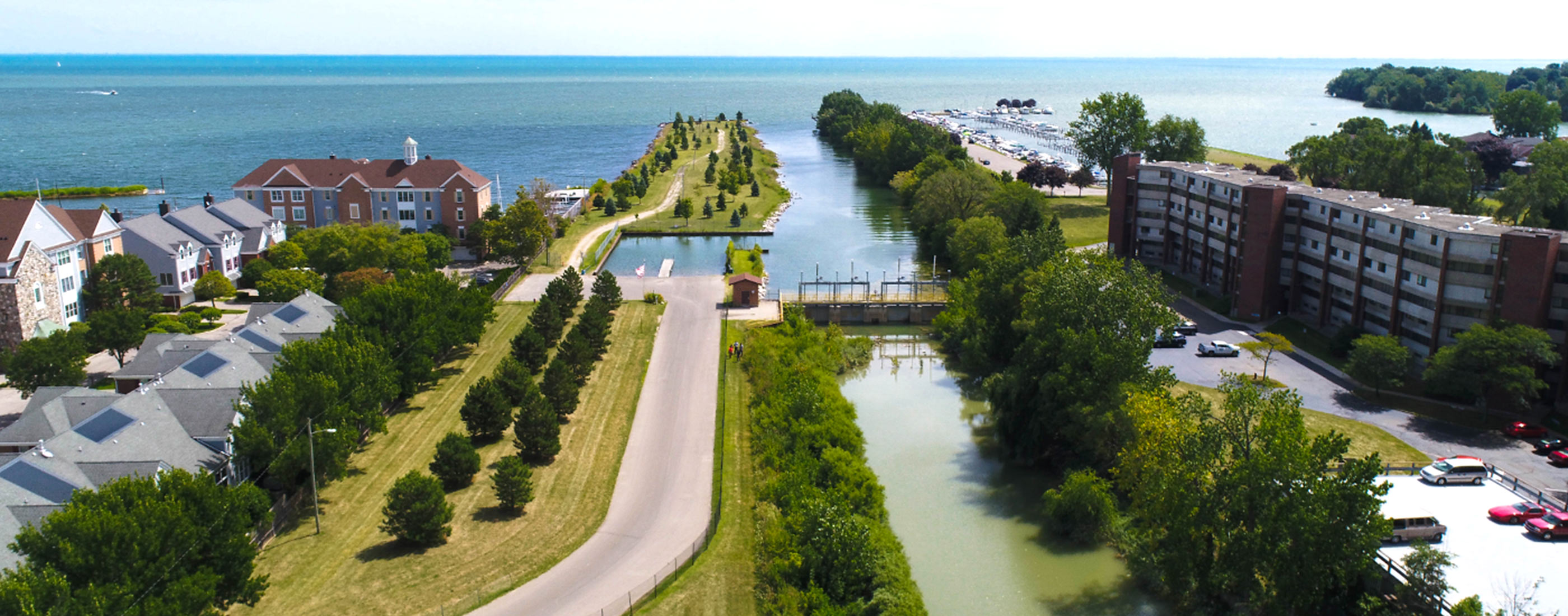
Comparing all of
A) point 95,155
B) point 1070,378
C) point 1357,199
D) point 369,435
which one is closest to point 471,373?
point 369,435

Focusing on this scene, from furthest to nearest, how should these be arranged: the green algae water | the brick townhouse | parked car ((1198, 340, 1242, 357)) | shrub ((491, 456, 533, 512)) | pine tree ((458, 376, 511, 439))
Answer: parked car ((1198, 340, 1242, 357)), the brick townhouse, pine tree ((458, 376, 511, 439)), shrub ((491, 456, 533, 512)), the green algae water

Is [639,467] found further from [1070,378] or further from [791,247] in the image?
[791,247]

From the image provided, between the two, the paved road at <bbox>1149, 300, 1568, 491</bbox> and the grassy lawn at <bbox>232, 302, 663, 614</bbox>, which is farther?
the paved road at <bbox>1149, 300, 1568, 491</bbox>

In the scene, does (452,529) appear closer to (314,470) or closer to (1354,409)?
(314,470)

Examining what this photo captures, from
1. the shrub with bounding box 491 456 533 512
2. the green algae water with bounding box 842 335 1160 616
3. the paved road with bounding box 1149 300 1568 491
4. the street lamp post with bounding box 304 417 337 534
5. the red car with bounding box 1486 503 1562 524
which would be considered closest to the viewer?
the green algae water with bounding box 842 335 1160 616

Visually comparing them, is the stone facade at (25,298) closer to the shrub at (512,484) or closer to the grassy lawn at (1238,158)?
the shrub at (512,484)

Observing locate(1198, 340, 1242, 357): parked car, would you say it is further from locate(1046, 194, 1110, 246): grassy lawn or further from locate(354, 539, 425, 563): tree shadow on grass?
locate(354, 539, 425, 563): tree shadow on grass

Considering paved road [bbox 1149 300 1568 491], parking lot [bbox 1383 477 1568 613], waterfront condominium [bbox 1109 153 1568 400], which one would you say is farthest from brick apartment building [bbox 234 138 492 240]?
parking lot [bbox 1383 477 1568 613]
